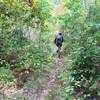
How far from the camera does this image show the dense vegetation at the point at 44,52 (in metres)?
10.7

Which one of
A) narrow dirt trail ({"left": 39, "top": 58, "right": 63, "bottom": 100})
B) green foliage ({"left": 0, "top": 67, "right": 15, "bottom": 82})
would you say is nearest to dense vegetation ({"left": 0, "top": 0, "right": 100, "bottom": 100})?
green foliage ({"left": 0, "top": 67, "right": 15, "bottom": 82})

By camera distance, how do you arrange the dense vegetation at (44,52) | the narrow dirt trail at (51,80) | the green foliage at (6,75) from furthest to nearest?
1. the green foliage at (6,75)
2. the narrow dirt trail at (51,80)
3. the dense vegetation at (44,52)

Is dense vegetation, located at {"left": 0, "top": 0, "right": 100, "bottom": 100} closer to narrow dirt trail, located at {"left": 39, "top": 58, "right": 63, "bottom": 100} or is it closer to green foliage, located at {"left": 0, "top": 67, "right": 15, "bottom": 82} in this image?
green foliage, located at {"left": 0, "top": 67, "right": 15, "bottom": 82}

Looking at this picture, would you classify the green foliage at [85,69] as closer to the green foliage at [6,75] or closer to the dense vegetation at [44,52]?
the dense vegetation at [44,52]

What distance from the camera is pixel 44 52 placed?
1834cm

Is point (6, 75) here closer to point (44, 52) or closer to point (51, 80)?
point (51, 80)

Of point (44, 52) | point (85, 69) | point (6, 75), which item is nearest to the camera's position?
point (85, 69)

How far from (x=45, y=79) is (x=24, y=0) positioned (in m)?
7.03

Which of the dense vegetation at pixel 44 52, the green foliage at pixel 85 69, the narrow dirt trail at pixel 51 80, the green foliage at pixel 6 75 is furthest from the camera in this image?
the green foliage at pixel 6 75

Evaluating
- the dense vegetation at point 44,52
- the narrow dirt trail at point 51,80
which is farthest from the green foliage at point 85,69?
the narrow dirt trail at point 51,80

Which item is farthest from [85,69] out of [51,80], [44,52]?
[44,52]

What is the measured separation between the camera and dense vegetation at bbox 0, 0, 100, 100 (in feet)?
35.0

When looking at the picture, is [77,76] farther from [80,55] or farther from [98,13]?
[98,13]

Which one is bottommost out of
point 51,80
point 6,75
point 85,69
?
point 51,80
